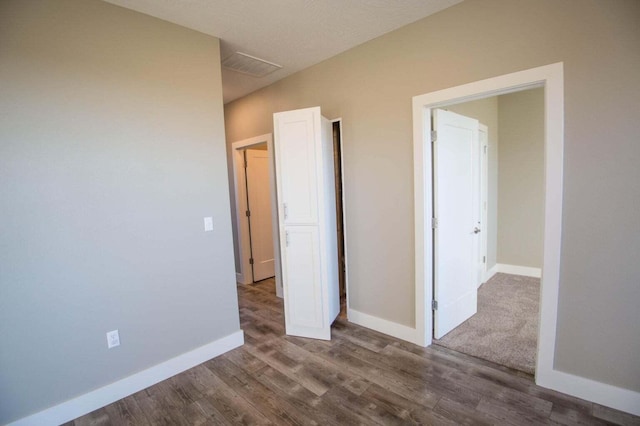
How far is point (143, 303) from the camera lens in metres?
2.22

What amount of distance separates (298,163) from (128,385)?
7.29ft

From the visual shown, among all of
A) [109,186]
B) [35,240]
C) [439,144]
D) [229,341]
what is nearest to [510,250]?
[439,144]

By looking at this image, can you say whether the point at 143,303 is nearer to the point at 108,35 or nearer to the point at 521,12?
the point at 108,35

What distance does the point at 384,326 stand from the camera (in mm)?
2871

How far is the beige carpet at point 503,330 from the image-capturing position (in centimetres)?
242

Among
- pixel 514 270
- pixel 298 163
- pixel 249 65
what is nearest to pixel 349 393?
pixel 298 163

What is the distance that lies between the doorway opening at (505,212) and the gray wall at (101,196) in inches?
98.7

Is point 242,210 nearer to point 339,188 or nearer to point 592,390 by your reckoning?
point 339,188

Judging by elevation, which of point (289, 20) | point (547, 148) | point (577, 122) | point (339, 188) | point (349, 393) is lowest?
point (349, 393)

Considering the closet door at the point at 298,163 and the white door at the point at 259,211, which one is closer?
the closet door at the point at 298,163

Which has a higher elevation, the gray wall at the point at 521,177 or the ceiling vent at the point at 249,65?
the ceiling vent at the point at 249,65

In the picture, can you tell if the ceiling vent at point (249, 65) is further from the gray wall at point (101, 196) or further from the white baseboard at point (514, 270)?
the white baseboard at point (514, 270)

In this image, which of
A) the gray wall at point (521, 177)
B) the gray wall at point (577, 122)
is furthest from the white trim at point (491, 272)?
the gray wall at point (577, 122)

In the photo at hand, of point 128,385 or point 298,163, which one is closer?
point 128,385
